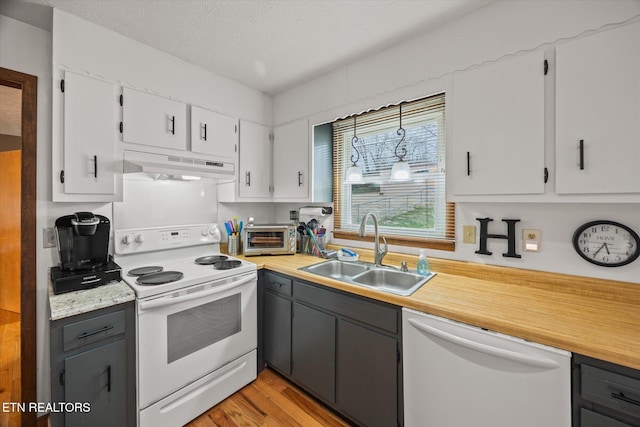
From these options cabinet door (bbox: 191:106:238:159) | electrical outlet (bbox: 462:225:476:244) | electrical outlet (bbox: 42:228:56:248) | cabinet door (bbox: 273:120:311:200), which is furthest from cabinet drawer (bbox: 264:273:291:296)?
electrical outlet (bbox: 42:228:56:248)

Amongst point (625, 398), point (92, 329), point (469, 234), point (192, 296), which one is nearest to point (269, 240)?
point (192, 296)

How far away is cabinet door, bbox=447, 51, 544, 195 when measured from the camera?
4.33ft

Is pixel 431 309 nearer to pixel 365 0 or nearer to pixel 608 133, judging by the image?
pixel 608 133

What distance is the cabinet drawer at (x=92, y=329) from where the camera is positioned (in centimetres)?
123

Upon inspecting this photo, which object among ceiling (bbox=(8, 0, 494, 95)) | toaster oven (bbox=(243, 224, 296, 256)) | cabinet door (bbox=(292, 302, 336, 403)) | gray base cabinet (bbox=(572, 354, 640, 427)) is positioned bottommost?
cabinet door (bbox=(292, 302, 336, 403))

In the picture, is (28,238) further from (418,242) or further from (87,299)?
(418,242)

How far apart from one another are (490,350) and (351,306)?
0.69 m

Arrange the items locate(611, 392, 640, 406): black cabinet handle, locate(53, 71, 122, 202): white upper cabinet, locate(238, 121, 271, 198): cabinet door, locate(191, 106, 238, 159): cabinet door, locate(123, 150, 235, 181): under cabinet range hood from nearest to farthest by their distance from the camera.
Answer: locate(611, 392, 640, 406): black cabinet handle
locate(53, 71, 122, 202): white upper cabinet
locate(123, 150, 235, 181): under cabinet range hood
locate(191, 106, 238, 159): cabinet door
locate(238, 121, 271, 198): cabinet door

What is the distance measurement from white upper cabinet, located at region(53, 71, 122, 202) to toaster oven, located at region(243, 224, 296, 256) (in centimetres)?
98

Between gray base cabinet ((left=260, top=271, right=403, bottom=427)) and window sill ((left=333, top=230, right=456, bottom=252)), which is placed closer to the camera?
gray base cabinet ((left=260, top=271, right=403, bottom=427))

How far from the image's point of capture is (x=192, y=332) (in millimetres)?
1657

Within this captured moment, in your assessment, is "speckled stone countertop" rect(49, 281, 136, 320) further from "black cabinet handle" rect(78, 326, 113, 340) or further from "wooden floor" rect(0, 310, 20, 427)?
"wooden floor" rect(0, 310, 20, 427)

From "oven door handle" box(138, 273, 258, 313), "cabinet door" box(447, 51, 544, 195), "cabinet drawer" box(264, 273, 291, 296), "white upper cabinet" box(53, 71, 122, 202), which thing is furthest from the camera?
"cabinet drawer" box(264, 273, 291, 296)

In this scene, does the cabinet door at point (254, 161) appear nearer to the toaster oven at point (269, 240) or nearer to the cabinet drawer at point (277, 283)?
the toaster oven at point (269, 240)
